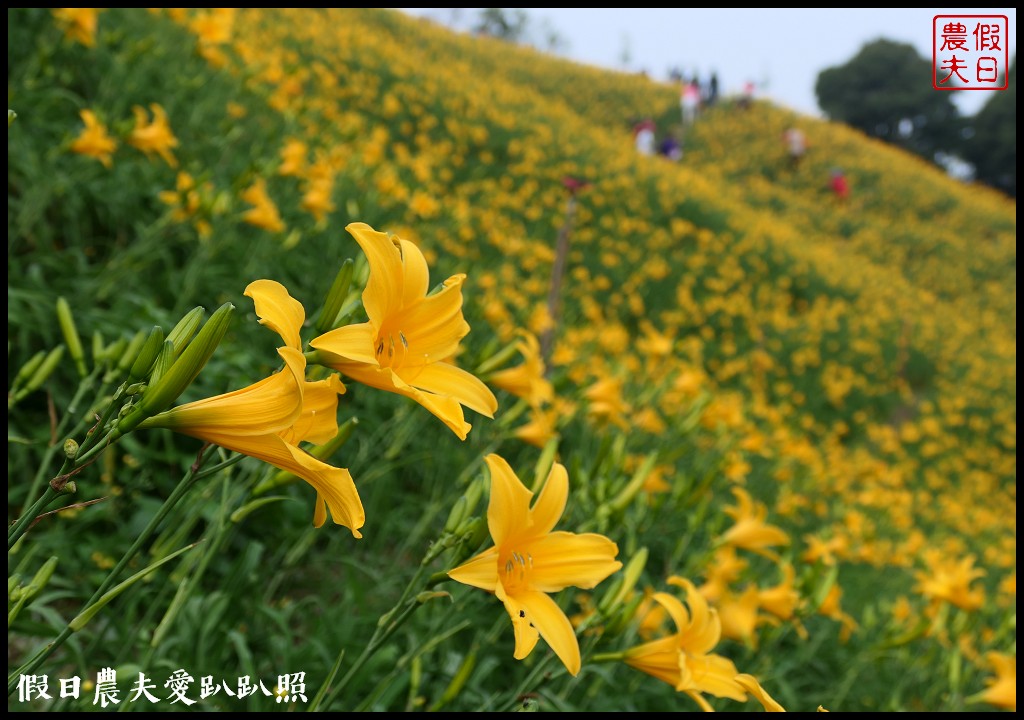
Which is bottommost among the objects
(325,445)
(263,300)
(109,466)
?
(109,466)

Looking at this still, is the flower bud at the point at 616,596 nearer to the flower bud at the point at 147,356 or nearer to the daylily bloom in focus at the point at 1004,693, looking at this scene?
the flower bud at the point at 147,356

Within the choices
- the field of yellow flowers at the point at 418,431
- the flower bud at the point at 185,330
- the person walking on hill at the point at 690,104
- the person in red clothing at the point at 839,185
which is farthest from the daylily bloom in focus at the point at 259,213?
the person walking on hill at the point at 690,104

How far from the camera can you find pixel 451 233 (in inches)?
209

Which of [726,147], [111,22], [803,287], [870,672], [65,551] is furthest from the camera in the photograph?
[726,147]

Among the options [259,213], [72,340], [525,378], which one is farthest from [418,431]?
[72,340]

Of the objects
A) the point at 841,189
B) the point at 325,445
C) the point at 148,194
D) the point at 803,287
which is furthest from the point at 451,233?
the point at 841,189

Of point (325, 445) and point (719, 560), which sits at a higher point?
point (325, 445)

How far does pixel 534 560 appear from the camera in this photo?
1021 mm

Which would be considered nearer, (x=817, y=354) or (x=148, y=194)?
(x=148, y=194)

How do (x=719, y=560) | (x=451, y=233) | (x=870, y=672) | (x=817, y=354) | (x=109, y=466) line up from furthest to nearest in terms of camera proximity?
(x=817, y=354) < (x=451, y=233) < (x=870, y=672) < (x=719, y=560) < (x=109, y=466)

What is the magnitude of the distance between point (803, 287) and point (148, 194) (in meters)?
8.59

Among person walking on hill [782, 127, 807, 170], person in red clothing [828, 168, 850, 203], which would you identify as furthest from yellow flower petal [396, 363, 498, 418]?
person walking on hill [782, 127, 807, 170]

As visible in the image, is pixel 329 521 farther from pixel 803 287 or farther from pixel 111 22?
pixel 803 287

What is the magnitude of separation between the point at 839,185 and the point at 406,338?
1762cm
